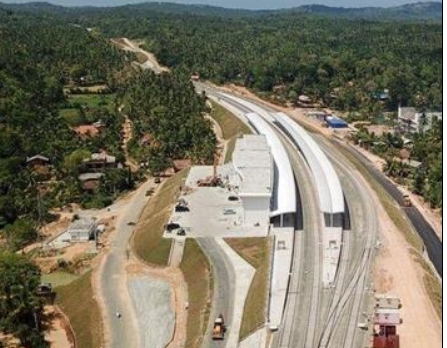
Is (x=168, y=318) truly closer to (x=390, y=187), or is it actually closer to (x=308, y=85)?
(x=390, y=187)

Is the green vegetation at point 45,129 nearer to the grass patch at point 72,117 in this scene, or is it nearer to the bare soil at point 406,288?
the grass patch at point 72,117

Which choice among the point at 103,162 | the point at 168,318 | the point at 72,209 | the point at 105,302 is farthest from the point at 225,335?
the point at 103,162

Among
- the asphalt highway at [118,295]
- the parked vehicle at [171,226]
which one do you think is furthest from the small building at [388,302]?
the parked vehicle at [171,226]

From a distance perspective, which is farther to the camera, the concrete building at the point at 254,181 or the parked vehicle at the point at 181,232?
the concrete building at the point at 254,181

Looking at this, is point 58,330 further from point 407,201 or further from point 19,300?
point 407,201

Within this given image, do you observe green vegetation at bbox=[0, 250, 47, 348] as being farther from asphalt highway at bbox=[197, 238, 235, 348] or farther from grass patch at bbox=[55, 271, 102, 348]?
asphalt highway at bbox=[197, 238, 235, 348]

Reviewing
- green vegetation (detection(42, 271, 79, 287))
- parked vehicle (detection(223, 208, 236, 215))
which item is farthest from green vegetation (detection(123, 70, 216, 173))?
green vegetation (detection(42, 271, 79, 287))
